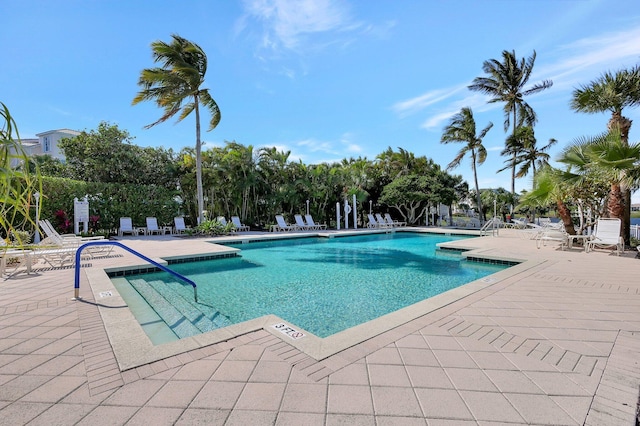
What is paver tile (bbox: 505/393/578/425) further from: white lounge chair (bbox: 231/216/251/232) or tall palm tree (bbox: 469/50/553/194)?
tall palm tree (bbox: 469/50/553/194)

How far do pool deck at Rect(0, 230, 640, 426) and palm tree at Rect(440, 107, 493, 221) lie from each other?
20.8m

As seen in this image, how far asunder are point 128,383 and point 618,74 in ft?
44.4

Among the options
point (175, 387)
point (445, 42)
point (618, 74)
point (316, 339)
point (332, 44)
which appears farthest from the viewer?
point (332, 44)

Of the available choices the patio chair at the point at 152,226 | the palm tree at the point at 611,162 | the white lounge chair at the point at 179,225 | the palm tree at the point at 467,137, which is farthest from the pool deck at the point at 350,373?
the palm tree at the point at 467,137

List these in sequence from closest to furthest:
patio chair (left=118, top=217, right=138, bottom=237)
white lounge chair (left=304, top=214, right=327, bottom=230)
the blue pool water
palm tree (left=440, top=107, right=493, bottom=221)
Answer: the blue pool water < patio chair (left=118, top=217, right=138, bottom=237) < white lounge chair (left=304, top=214, right=327, bottom=230) < palm tree (left=440, top=107, right=493, bottom=221)

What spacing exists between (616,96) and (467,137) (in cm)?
1367

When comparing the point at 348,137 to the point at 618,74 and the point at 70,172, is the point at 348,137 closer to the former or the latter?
the point at 618,74

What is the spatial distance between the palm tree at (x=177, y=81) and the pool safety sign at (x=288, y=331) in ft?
42.3

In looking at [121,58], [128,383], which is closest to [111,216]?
[121,58]

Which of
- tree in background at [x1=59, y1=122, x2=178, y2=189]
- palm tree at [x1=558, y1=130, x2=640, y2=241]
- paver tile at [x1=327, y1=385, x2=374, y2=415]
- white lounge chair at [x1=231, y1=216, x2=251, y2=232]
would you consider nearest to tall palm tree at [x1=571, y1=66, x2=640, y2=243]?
palm tree at [x1=558, y1=130, x2=640, y2=241]

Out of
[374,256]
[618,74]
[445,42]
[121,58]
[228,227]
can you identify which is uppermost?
[121,58]

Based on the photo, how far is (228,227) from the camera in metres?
15.4

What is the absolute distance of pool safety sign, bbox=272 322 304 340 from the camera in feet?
10.3

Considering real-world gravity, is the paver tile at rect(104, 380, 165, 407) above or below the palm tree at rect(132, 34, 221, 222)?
below
